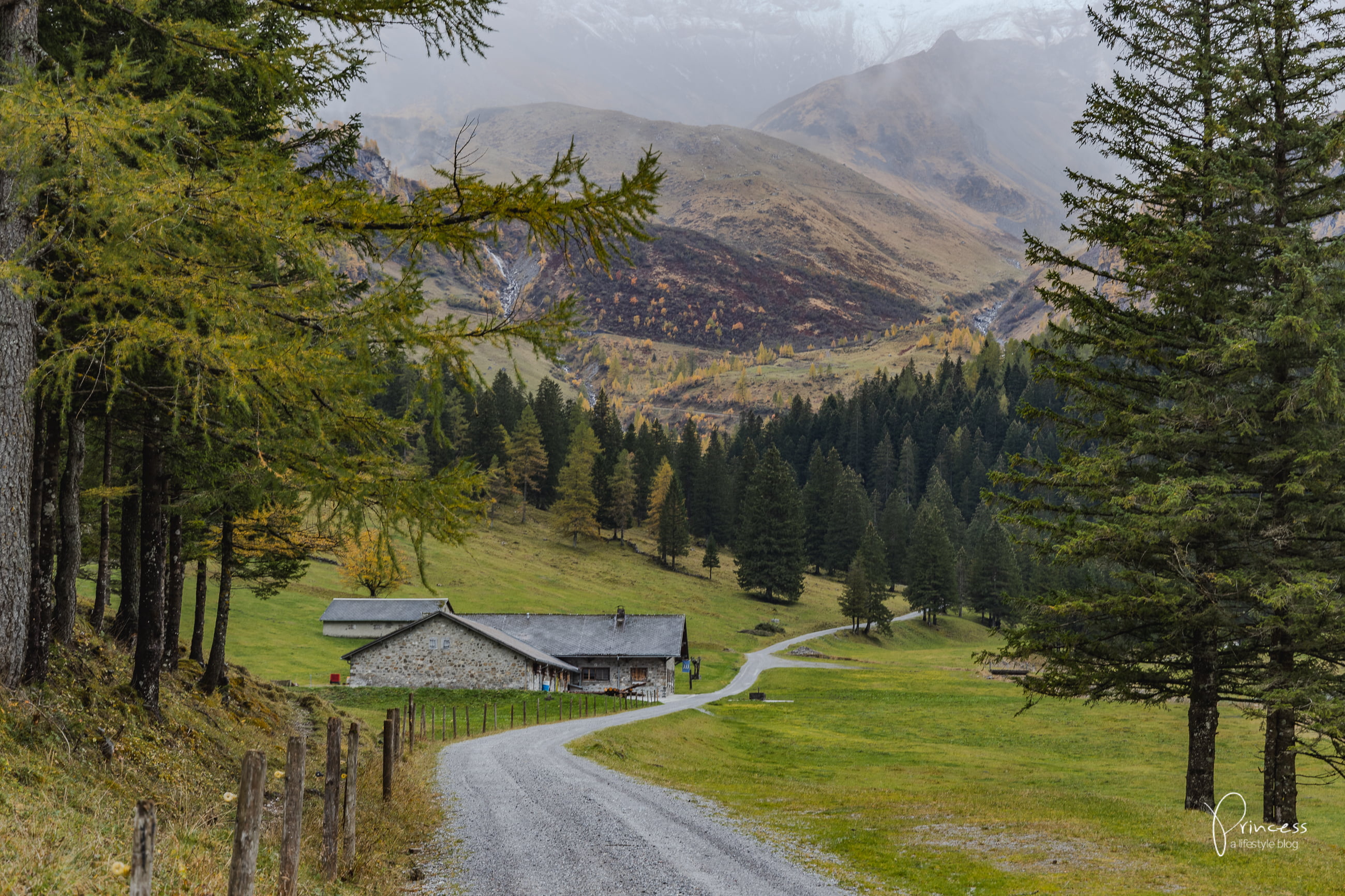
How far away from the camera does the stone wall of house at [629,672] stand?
176 ft

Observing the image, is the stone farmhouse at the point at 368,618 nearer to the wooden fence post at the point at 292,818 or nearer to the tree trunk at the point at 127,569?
the tree trunk at the point at 127,569

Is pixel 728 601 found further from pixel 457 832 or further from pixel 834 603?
pixel 457 832

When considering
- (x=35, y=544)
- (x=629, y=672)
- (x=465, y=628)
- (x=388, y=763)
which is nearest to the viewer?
(x=35, y=544)

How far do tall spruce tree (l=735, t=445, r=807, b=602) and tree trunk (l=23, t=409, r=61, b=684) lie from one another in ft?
267

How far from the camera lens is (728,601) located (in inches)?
3388

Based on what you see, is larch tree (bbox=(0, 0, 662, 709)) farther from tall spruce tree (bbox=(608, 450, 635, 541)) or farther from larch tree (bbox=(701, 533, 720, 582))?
tall spruce tree (bbox=(608, 450, 635, 541))

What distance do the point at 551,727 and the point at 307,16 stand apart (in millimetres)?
30500

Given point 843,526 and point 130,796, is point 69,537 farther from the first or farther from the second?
point 843,526

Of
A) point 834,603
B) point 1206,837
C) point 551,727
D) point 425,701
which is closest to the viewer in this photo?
point 1206,837

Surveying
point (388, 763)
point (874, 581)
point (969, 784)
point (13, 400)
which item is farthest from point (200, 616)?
point (874, 581)

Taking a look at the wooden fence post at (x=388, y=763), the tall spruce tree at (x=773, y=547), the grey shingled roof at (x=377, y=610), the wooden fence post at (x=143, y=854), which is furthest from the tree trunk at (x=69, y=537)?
the tall spruce tree at (x=773, y=547)

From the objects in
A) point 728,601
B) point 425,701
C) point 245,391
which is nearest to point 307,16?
point 245,391

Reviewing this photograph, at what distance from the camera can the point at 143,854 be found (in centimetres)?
431

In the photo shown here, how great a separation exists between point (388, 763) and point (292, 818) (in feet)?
24.5
